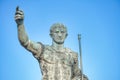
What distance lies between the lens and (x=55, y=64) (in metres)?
Result: 19.1

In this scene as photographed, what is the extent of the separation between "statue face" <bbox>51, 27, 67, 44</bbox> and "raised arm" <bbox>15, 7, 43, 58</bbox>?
0.60 metres

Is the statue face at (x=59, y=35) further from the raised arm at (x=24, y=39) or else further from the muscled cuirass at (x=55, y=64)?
the raised arm at (x=24, y=39)

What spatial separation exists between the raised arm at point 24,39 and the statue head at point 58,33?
2.00ft

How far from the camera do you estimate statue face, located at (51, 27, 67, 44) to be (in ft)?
64.1

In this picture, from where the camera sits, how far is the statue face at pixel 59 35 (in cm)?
1955

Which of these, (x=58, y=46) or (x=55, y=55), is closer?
(x=55, y=55)

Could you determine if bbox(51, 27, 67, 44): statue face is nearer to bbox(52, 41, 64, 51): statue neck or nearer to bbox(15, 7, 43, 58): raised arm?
bbox(52, 41, 64, 51): statue neck

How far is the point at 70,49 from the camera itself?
781 inches

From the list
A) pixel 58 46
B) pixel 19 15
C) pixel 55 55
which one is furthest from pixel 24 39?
pixel 58 46

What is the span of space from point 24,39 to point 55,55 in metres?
1.31

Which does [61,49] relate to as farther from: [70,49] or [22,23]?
[22,23]

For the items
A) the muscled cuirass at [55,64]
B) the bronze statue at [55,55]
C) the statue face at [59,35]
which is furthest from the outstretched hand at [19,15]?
the statue face at [59,35]

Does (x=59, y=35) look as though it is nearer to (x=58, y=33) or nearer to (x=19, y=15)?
(x=58, y=33)

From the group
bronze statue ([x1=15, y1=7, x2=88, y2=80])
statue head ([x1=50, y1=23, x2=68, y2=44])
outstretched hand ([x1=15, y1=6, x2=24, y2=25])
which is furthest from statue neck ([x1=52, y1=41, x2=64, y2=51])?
outstretched hand ([x1=15, y1=6, x2=24, y2=25])
